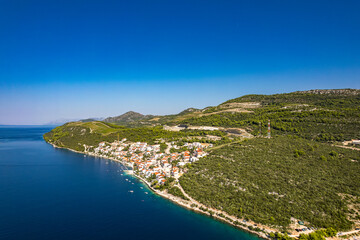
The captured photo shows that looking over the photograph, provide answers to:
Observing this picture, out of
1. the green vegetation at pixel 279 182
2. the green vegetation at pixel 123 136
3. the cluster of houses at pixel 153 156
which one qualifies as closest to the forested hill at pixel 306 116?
the green vegetation at pixel 279 182

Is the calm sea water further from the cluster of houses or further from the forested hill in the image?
the forested hill

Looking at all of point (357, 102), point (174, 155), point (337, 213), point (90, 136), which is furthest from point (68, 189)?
point (357, 102)

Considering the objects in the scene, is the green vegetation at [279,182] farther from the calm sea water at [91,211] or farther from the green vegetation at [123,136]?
the green vegetation at [123,136]

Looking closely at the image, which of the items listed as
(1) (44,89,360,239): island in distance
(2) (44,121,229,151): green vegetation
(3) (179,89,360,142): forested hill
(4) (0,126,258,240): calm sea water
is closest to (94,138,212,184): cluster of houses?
(1) (44,89,360,239): island in distance

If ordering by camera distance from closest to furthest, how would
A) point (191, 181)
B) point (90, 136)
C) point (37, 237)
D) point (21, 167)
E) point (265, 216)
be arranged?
point (37, 237)
point (265, 216)
point (191, 181)
point (21, 167)
point (90, 136)

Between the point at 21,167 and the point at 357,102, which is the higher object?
the point at 357,102

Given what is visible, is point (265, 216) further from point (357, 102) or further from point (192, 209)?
point (357, 102)

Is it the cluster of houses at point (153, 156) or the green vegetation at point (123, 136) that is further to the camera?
the green vegetation at point (123, 136)
